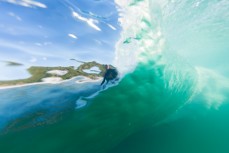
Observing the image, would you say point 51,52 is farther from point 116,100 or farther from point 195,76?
point 195,76

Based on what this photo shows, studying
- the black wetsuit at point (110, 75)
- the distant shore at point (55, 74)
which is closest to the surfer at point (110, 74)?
the black wetsuit at point (110, 75)

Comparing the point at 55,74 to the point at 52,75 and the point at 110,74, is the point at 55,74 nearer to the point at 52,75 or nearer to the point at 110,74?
the point at 52,75

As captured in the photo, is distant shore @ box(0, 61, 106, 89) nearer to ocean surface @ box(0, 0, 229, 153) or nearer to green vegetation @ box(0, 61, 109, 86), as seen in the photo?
green vegetation @ box(0, 61, 109, 86)

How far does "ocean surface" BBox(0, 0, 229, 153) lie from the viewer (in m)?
6.27

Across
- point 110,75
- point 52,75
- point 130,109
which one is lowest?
point 130,109

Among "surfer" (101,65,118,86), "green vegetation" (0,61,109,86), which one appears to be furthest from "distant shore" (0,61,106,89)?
"surfer" (101,65,118,86)

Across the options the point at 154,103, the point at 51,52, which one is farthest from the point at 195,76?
the point at 51,52

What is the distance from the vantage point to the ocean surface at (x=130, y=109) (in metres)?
6.27

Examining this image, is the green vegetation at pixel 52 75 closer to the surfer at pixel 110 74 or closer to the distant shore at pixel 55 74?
the distant shore at pixel 55 74

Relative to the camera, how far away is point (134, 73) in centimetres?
814

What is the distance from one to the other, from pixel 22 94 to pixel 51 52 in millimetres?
1489

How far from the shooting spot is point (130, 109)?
877 cm

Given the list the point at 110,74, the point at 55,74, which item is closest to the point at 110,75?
the point at 110,74

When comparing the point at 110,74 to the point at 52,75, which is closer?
the point at 52,75
